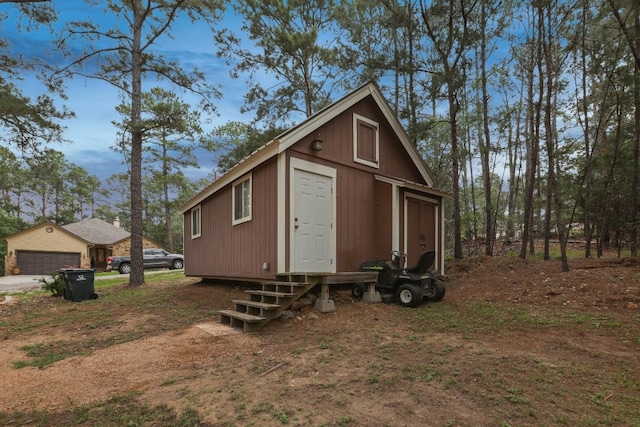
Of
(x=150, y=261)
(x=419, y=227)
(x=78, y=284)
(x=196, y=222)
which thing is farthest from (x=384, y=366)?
(x=150, y=261)

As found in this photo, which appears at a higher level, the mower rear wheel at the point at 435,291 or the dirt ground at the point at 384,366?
the mower rear wheel at the point at 435,291

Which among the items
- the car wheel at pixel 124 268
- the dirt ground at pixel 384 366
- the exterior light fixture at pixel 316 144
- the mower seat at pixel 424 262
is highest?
the exterior light fixture at pixel 316 144

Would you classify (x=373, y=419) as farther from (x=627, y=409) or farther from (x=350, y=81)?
(x=350, y=81)

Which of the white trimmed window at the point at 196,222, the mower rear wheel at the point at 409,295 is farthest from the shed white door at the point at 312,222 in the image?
the white trimmed window at the point at 196,222

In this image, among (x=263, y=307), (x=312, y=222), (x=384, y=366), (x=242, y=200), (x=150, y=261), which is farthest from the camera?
(x=150, y=261)

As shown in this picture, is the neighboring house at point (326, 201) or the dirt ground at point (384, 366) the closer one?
the dirt ground at point (384, 366)

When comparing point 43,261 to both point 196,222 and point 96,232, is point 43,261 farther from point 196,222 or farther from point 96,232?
point 196,222

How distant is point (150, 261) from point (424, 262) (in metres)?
21.4

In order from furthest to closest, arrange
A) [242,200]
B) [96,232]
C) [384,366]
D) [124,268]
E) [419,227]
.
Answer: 1. [96,232]
2. [124,268]
3. [419,227]
4. [242,200]
5. [384,366]

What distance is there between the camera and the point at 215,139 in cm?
2405

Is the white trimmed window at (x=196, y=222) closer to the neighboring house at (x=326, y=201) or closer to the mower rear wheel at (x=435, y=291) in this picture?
the neighboring house at (x=326, y=201)

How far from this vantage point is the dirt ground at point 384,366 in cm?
272

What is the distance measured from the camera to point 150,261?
929 inches

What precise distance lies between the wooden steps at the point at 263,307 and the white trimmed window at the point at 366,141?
3674 millimetres
